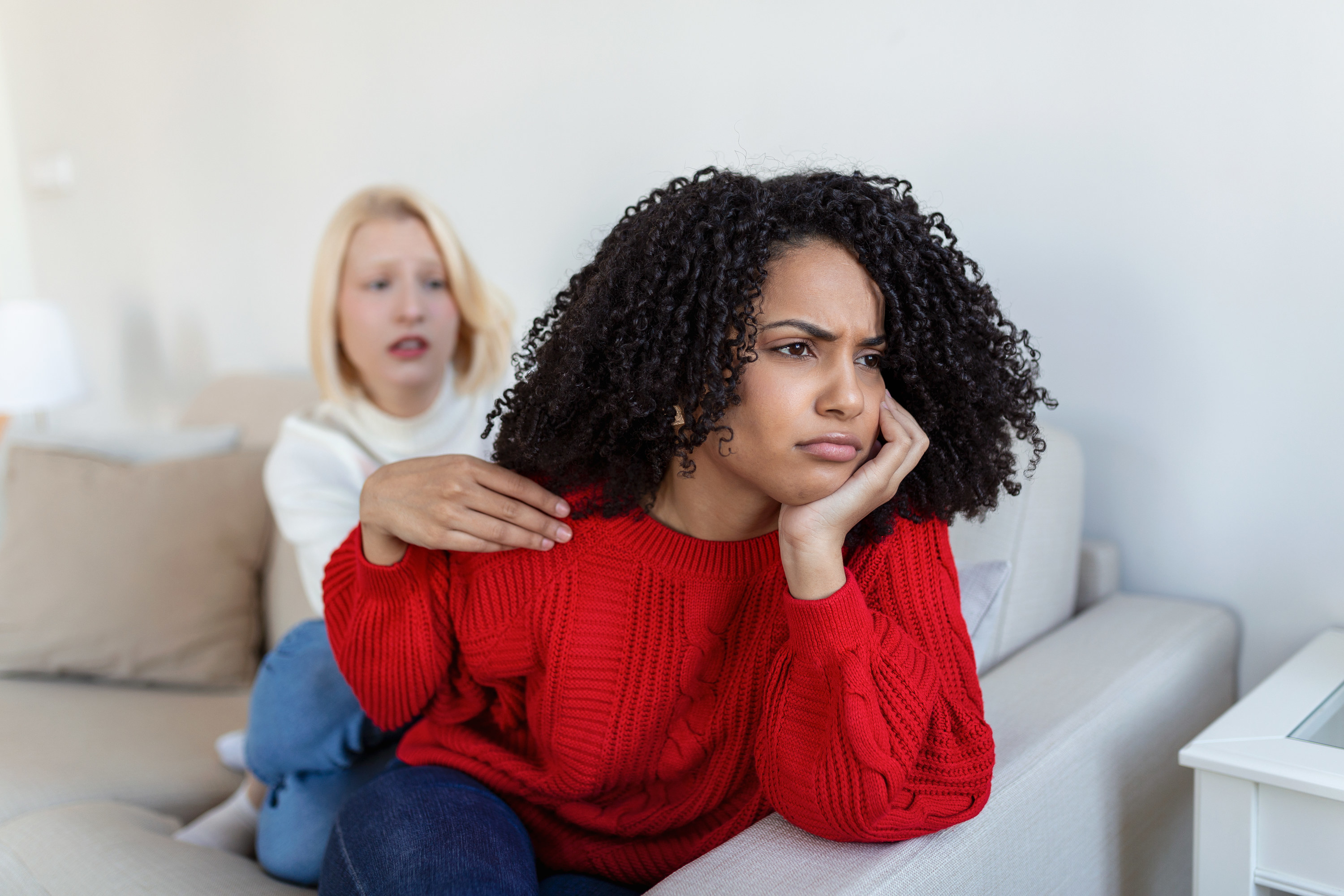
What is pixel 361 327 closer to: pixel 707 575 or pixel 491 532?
pixel 491 532

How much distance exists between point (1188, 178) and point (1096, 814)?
75 cm

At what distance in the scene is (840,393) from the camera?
0.83 meters

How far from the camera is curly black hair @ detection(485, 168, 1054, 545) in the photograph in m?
0.85

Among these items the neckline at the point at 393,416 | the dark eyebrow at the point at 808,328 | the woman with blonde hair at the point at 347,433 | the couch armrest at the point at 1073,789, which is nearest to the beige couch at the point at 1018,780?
the couch armrest at the point at 1073,789

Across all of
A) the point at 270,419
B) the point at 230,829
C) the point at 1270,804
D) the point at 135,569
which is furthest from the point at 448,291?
the point at 1270,804

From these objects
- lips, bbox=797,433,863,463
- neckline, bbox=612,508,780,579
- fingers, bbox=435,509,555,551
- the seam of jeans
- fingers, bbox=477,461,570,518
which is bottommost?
the seam of jeans

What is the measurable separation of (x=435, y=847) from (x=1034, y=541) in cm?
77

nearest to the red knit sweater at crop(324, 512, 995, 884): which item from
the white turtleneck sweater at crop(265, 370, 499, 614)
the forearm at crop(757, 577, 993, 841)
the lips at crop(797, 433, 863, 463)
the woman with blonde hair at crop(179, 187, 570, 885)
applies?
the forearm at crop(757, 577, 993, 841)

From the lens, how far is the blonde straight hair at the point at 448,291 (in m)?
1.69

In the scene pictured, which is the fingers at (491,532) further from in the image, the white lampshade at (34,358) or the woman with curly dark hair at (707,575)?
the white lampshade at (34,358)

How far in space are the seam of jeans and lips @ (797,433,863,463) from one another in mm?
549

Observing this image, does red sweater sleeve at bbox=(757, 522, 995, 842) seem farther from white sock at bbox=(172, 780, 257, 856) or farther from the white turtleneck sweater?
white sock at bbox=(172, 780, 257, 856)

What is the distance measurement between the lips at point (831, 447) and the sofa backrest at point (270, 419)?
1.22m

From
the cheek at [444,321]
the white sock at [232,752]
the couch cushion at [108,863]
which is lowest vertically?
the white sock at [232,752]
